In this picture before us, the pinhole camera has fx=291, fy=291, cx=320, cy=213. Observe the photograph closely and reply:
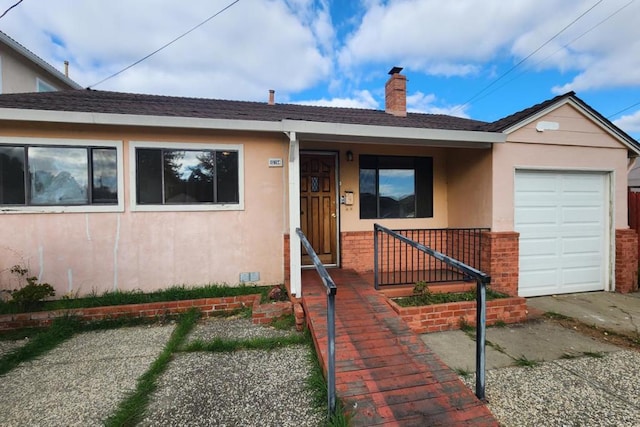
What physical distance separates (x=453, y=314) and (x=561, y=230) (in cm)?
336

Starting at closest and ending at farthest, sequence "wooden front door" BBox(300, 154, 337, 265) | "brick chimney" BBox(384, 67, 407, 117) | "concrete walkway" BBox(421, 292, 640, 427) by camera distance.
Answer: "concrete walkway" BBox(421, 292, 640, 427), "wooden front door" BBox(300, 154, 337, 265), "brick chimney" BBox(384, 67, 407, 117)

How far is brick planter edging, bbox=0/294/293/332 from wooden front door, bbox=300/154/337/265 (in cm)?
170

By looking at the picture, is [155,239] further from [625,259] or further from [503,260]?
[625,259]

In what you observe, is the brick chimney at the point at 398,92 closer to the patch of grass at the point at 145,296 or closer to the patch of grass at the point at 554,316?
the patch of grass at the point at 554,316

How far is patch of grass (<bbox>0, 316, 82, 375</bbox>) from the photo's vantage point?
3.19 meters

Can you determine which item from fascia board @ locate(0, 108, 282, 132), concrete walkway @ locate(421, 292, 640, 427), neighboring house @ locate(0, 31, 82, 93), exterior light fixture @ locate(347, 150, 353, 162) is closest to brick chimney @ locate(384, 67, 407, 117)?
exterior light fixture @ locate(347, 150, 353, 162)

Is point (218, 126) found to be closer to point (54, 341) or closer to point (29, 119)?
point (29, 119)

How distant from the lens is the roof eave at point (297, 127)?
4141mm

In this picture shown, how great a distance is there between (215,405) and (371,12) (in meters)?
9.27

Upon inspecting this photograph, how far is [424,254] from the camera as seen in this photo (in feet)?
19.8

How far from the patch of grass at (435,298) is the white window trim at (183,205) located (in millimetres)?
3064

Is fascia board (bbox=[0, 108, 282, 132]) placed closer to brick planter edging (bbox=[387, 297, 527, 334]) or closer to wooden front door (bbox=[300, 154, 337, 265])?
wooden front door (bbox=[300, 154, 337, 265])

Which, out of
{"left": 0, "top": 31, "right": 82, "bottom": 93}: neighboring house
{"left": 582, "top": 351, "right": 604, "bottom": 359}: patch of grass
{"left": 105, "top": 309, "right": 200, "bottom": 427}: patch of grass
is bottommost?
{"left": 582, "top": 351, "right": 604, "bottom": 359}: patch of grass

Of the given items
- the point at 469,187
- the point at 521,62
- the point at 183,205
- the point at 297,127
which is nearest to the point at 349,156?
the point at 297,127
